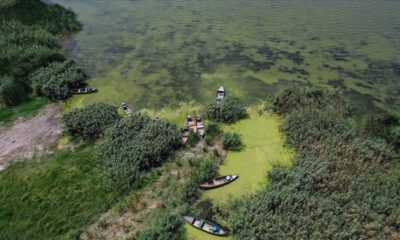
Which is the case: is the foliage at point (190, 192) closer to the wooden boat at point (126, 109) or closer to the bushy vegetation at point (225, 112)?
the bushy vegetation at point (225, 112)

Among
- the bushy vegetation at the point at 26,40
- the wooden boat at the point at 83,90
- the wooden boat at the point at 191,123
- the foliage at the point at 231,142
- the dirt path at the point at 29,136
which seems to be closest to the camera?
the foliage at the point at 231,142

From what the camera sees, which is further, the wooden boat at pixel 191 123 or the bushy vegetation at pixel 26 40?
the bushy vegetation at pixel 26 40

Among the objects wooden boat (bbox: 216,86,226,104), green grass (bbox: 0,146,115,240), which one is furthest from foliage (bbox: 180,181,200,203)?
wooden boat (bbox: 216,86,226,104)

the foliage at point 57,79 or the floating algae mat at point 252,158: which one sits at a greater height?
the foliage at point 57,79

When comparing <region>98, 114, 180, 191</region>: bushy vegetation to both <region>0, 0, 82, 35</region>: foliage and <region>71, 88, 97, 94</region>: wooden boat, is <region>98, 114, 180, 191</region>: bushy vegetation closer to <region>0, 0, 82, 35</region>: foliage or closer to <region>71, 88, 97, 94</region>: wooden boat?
<region>71, 88, 97, 94</region>: wooden boat

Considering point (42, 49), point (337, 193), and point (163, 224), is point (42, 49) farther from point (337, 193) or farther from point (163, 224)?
point (337, 193)

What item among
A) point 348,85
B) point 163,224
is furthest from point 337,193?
point 348,85

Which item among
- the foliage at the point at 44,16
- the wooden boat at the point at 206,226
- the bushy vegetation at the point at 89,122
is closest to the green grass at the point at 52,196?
the bushy vegetation at the point at 89,122
